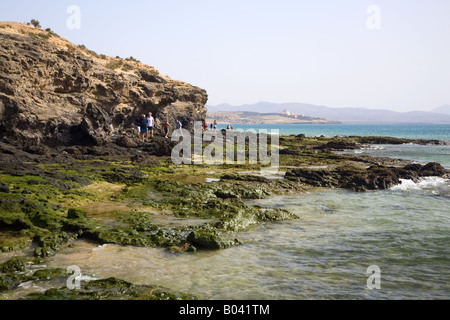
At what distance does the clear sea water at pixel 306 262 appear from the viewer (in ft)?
24.8

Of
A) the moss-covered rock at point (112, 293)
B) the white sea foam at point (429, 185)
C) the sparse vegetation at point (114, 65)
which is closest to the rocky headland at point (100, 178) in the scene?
the moss-covered rock at point (112, 293)

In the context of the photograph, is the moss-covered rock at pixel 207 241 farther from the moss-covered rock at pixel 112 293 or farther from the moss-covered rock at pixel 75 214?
the moss-covered rock at pixel 75 214

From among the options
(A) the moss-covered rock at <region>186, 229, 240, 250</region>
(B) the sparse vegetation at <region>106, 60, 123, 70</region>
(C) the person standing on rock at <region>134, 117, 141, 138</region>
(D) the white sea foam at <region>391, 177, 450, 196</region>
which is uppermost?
(B) the sparse vegetation at <region>106, 60, 123, 70</region>

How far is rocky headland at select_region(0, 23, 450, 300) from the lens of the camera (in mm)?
9445

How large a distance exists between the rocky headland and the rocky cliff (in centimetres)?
8

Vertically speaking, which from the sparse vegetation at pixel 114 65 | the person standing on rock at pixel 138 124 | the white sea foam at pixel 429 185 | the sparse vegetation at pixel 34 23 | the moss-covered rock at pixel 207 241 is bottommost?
the white sea foam at pixel 429 185

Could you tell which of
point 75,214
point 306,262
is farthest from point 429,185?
point 75,214

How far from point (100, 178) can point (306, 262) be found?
36.8 feet

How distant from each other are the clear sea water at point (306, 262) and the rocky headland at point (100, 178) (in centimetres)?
59

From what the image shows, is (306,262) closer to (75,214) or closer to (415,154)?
(75,214)

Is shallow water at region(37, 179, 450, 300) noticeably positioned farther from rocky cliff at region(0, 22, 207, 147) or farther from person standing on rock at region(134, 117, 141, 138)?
person standing on rock at region(134, 117, 141, 138)

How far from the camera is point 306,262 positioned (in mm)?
9117

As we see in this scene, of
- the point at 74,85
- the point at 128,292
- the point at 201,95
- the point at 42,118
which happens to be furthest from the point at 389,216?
the point at 201,95

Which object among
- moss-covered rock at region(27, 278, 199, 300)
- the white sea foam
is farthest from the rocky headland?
the white sea foam
